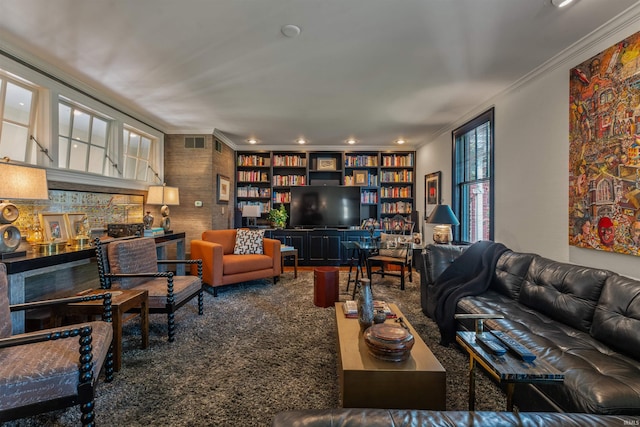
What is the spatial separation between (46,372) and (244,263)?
8.77 ft

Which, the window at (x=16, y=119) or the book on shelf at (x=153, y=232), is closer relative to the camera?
the window at (x=16, y=119)

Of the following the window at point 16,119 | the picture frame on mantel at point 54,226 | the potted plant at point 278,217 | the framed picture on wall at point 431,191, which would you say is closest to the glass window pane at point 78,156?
the window at point 16,119

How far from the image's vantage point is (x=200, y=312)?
3029 mm

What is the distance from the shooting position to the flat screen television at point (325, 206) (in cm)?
600

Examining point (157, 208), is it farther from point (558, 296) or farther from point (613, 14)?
point (613, 14)

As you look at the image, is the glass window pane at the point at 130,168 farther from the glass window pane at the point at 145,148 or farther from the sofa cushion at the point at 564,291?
the sofa cushion at the point at 564,291

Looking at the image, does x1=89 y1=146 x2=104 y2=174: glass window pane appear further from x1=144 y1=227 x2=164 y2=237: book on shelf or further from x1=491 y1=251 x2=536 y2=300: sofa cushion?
x1=491 y1=251 x2=536 y2=300: sofa cushion

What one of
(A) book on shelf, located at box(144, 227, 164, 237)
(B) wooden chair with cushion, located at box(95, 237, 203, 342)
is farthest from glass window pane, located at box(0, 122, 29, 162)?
(A) book on shelf, located at box(144, 227, 164, 237)

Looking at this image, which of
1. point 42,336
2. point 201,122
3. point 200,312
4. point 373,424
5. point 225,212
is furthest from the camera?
point 225,212

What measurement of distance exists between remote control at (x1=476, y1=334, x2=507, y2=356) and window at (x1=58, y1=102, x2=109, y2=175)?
4.01 metres

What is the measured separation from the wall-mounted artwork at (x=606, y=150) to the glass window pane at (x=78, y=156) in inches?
194

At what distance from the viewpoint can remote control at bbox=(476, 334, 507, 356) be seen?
4.28ft

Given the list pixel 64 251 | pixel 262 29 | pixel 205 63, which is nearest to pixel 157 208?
pixel 64 251

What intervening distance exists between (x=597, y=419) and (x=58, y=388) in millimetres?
2022
